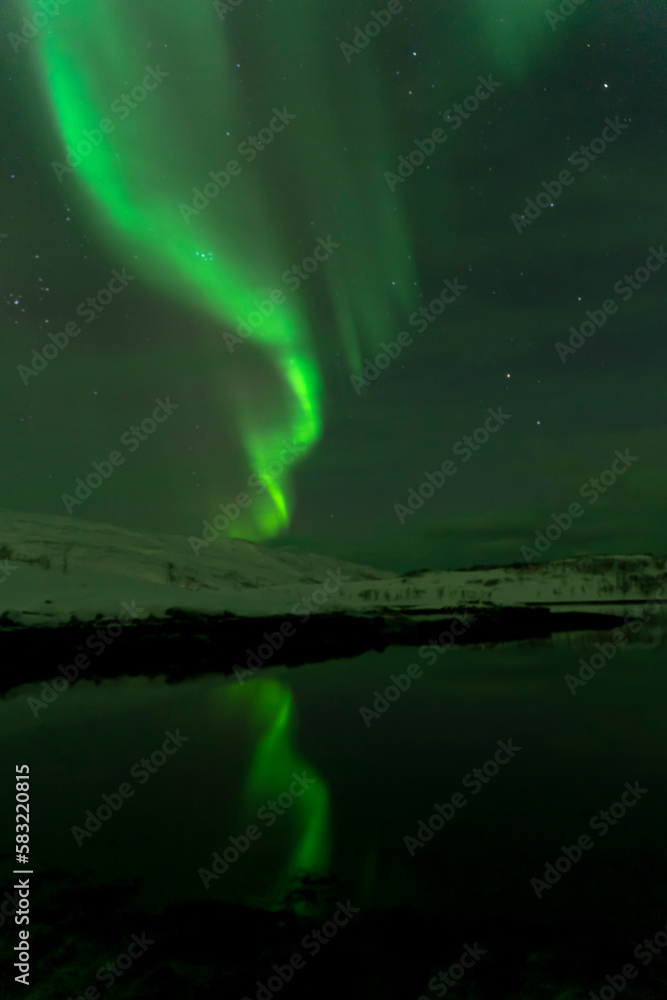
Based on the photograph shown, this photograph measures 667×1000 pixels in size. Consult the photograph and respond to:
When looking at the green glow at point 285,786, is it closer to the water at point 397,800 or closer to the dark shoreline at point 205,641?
the water at point 397,800

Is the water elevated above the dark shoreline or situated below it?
below

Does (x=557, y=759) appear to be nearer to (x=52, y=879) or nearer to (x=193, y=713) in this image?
(x=52, y=879)

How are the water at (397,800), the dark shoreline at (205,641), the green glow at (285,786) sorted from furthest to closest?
the dark shoreline at (205,641), the green glow at (285,786), the water at (397,800)

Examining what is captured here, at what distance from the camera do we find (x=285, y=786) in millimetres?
15727

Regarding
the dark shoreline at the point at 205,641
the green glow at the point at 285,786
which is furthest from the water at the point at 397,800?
the dark shoreline at the point at 205,641

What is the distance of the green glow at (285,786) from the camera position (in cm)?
1127

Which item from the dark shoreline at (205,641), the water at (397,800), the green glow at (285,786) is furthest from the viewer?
the dark shoreline at (205,641)

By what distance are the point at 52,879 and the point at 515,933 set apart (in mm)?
6183

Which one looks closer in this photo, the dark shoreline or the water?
the water

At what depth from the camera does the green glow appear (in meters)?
11.3

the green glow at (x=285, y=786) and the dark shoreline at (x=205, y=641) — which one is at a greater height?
the dark shoreline at (x=205, y=641)

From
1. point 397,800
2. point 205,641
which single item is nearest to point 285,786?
point 397,800

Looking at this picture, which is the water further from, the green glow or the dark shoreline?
the dark shoreline

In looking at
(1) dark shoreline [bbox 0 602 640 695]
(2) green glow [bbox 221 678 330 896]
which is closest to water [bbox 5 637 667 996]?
(2) green glow [bbox 221 678 330 896]
